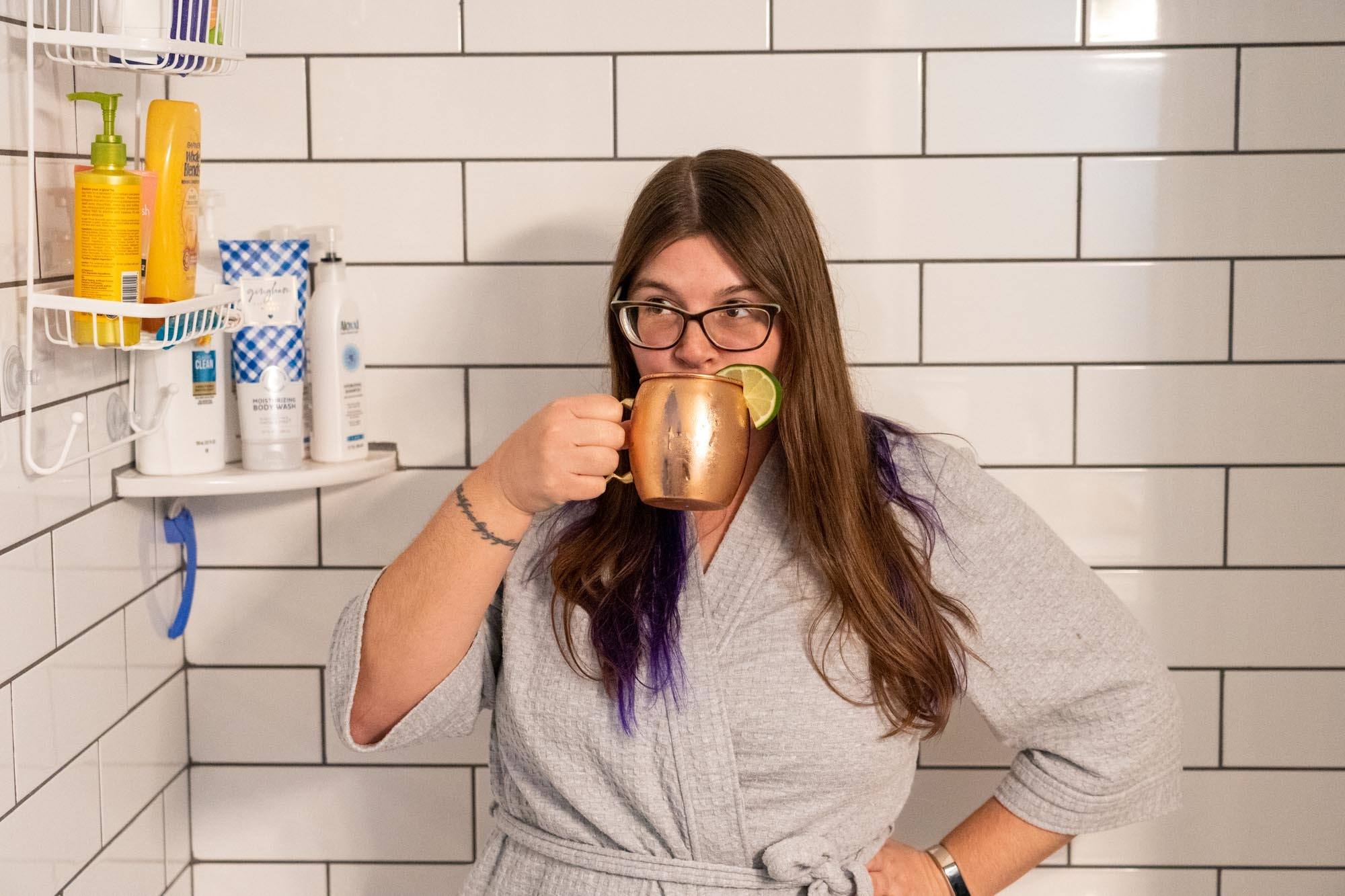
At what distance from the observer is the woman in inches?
47.6

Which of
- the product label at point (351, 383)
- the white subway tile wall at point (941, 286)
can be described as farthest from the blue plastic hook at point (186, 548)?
the product label at point (351, 383)

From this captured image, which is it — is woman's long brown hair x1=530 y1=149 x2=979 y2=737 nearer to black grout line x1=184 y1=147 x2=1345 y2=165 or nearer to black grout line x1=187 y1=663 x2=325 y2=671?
black grout line x1=184 y1=147 x2=1345 y2=165

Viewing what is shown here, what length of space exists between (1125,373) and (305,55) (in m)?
1.09

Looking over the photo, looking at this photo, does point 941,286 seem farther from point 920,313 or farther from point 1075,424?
point 1075,424

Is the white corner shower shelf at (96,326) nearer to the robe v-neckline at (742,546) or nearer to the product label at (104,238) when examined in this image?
the product label at (104,238)

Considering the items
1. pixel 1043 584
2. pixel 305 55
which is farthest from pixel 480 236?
pixel 1043 584

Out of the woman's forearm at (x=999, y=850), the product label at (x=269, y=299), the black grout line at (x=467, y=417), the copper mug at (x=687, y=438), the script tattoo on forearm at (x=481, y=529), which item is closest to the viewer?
the copper mug at (x=687, y=438)

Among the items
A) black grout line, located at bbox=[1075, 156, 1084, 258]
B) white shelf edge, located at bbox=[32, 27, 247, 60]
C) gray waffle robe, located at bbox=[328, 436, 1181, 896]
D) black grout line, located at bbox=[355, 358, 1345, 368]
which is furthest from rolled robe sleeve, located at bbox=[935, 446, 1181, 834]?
white shelf edge, located at bbox=[32, 27, 247, 60]

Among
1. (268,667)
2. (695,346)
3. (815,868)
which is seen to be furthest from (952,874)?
(268,667)

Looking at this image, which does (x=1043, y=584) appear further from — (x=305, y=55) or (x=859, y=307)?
(x=305, y=55)

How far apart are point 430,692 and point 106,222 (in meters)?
0.53

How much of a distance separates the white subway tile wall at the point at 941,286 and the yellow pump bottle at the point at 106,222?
0.36 m

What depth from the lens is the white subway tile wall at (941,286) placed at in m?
1.53

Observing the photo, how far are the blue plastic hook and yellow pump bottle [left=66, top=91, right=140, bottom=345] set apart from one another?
460mm
